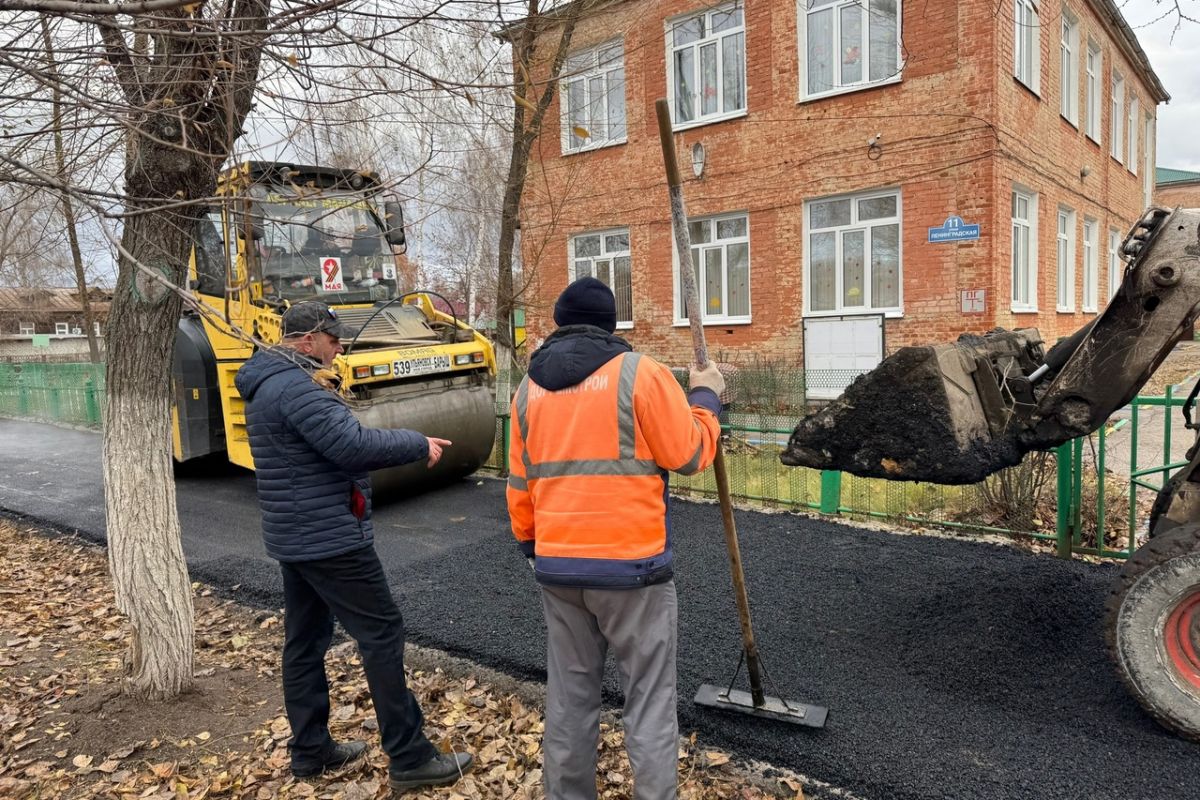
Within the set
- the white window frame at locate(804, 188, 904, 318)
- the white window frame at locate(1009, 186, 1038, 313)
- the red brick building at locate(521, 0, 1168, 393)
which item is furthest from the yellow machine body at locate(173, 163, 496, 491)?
the white window frame at locate(1009, 186, 1038, 313)

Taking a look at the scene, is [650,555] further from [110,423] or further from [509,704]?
[110,423]

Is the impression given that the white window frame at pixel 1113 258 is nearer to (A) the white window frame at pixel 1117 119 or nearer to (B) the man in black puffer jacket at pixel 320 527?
(A) the white window frame at pixel 1117 119

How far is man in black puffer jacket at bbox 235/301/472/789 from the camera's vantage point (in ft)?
9.98

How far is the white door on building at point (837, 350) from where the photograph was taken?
12484 mm

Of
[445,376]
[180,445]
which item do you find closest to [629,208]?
[445,376]

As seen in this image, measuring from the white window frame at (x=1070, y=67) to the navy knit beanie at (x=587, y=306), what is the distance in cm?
1502

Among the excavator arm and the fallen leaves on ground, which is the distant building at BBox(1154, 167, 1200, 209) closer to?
the excavator arm

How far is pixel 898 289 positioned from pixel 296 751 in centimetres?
1123

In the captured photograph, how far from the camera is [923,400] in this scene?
3.48 metres

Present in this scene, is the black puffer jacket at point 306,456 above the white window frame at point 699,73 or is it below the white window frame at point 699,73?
below

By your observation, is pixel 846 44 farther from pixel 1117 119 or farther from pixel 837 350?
pixel 1117 119

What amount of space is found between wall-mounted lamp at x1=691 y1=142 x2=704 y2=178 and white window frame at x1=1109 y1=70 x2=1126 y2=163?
32.5ft

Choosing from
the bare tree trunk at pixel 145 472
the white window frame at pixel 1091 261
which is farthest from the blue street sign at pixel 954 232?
the bare tree trunk at pixel 145 472

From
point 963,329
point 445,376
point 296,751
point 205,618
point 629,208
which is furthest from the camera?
point 629,208
